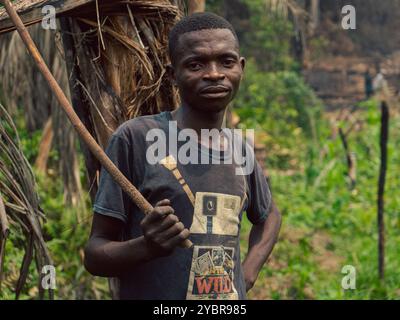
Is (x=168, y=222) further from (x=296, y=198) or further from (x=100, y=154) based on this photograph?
(x=296, y=198)

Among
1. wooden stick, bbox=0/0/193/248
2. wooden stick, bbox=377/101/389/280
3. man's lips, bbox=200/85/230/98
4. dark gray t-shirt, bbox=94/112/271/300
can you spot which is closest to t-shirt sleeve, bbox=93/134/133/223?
dark gray t-shirt, bbox=94/112/271/300

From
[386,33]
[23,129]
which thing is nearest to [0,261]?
[23,129]

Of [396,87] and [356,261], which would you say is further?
[396,87]

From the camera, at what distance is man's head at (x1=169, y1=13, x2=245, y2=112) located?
79.4 inches

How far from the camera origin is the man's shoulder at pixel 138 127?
2062mm

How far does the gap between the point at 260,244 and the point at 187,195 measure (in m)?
0.38

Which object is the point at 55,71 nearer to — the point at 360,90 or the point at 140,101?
the point at 140,101

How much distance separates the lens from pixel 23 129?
716cm

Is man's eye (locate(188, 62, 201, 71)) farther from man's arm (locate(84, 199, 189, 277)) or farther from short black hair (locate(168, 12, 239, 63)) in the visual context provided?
man's arm (locate(84, 199, 189, 277))

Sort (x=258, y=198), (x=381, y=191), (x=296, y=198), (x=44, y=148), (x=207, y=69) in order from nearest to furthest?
1. (x=207, y=69)
2. (x=258, y=198)
3. (x=381, y=191)
4. (x=44, y=148)
5. (x=296, y=198)

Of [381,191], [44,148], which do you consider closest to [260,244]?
[381,191]

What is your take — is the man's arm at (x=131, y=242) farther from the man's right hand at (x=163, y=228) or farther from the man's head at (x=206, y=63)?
the man's head at (x=206, y=63)

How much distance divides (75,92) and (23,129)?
4732mm

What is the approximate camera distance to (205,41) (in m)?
2.04
